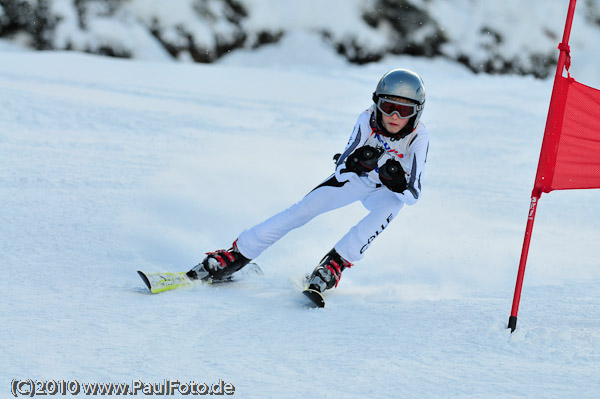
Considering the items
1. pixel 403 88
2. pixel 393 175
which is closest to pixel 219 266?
pixel 393 175

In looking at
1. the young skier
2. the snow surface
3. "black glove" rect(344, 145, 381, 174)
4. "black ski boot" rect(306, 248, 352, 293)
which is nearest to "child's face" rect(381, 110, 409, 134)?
the young skier

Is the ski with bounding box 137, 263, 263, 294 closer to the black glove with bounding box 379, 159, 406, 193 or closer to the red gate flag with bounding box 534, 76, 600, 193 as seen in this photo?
the black glove with bounding box 379, 159, 406, 193

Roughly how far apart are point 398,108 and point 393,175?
0.36 meters

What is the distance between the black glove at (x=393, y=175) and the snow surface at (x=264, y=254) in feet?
1.99

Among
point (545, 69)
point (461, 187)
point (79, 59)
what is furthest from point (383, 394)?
point (545, 69)

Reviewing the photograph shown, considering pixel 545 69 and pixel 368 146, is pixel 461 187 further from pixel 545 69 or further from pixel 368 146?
pixel 545 69

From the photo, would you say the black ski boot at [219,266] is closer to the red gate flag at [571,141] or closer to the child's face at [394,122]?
the child's face at [394,122]

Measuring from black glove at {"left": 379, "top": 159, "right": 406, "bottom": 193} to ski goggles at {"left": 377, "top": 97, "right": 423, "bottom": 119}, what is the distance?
25cm

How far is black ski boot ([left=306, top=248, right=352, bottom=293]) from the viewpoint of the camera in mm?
3529

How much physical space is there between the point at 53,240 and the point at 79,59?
7480 mm

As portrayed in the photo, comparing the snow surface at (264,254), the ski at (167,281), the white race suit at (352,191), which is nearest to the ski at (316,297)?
the snow surface at (264,254)

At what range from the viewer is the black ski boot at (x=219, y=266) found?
366 cm

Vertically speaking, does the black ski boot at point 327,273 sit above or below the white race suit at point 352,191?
below

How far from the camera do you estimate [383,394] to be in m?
2.21
